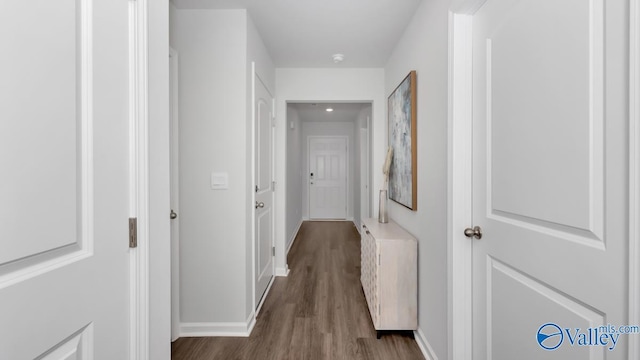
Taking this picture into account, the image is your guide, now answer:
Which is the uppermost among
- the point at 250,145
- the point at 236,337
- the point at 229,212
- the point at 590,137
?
the point at 250,145

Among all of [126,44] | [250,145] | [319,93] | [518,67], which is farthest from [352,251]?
[126,44]

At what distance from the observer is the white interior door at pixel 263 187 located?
96.1 inches

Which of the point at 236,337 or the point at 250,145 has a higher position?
the point at 250,145

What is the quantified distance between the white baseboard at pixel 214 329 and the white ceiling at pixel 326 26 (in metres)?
2.35

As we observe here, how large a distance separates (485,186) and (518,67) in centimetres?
51

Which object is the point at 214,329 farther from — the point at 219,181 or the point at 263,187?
the point at 263,187

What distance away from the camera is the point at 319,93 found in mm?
3301

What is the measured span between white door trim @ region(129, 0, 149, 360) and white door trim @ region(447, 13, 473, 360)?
1330mm

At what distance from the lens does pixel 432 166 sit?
5.77 ft

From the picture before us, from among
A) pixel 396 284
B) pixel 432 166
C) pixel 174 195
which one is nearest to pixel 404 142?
pixel 432 166

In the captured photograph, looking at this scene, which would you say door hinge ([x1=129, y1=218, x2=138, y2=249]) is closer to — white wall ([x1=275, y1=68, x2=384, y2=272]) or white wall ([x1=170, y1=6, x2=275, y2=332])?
white wall ([x1=170, y1=6, x2=275, y2=332])

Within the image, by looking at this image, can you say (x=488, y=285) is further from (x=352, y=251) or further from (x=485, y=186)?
(x=352, y=251)

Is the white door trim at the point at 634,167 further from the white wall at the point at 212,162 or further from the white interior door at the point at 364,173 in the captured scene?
the white interior door at the point at 364,173

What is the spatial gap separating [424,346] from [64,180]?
208cm
